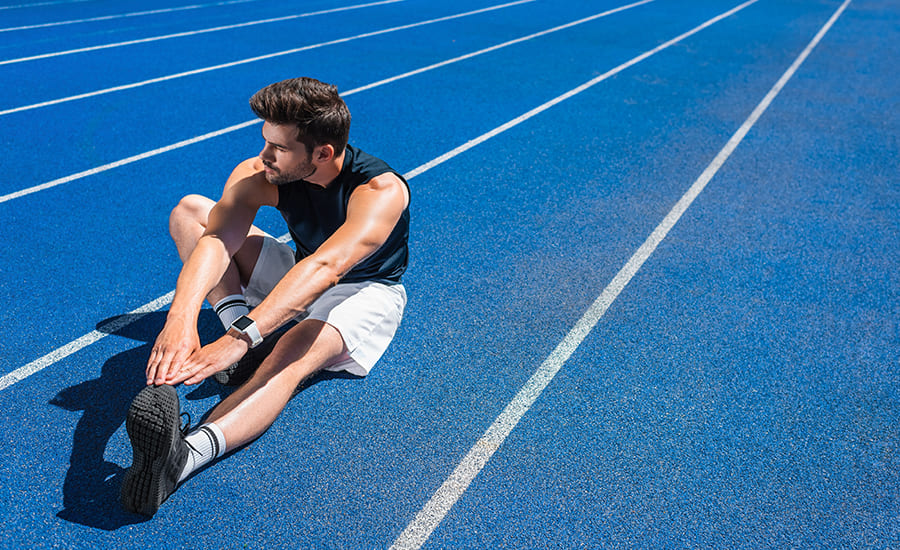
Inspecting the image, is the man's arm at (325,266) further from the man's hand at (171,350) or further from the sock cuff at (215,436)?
the sock cuff at (215,436)

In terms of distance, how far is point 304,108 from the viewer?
9.43 ft

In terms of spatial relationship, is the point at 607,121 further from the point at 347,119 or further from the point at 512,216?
the point at 347,119

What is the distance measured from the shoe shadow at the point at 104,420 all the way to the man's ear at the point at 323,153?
4.12 feet

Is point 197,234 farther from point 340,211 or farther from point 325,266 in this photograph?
point 325,266

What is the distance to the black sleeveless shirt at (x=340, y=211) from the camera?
317cm

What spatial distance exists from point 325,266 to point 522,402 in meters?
1.20

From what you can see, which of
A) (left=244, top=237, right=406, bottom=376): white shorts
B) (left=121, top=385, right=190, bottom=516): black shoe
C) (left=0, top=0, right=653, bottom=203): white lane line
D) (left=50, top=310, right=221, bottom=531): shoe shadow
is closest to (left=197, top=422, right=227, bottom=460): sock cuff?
(left=121, top=385, right=190, bottom=516): black shoe

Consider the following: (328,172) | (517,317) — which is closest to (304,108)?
(328,172)

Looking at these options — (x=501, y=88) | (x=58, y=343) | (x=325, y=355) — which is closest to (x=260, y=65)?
(x=501, y=88)

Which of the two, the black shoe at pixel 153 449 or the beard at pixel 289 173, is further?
the beard at pixel 289 173

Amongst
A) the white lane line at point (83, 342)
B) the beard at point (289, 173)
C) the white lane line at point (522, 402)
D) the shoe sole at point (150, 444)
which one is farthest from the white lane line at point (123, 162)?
the white lane line at point (522, 402)

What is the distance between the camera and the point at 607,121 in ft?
24.7

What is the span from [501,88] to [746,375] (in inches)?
236

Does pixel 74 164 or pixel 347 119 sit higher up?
pixel 347 119
